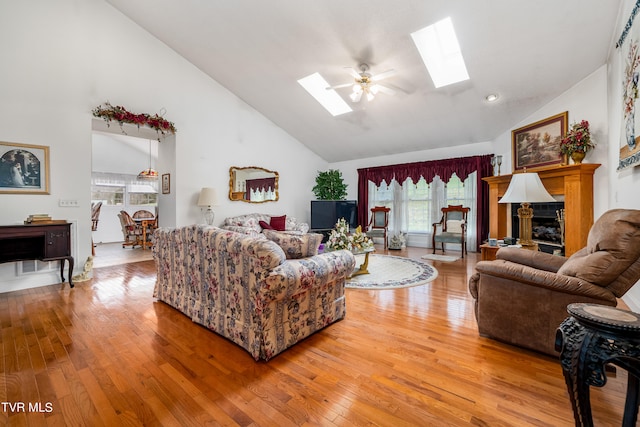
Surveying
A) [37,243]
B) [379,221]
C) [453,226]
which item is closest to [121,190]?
[37,243]

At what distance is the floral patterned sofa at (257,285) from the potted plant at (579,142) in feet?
12.1

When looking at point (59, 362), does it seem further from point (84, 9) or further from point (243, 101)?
point (243, 101)

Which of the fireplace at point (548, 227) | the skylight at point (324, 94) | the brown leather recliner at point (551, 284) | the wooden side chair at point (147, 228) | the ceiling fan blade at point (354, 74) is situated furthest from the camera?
the wooden side chair at point (147, 228)

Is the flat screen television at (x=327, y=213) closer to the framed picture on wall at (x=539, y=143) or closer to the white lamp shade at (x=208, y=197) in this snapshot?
the white lamp shade at (x=208, y=197)

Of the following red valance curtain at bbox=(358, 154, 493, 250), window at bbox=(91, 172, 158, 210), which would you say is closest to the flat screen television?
red valance curtain at bbox=(358, 154, 493, 250)

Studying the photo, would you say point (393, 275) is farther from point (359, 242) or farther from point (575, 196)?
point (575, 196)

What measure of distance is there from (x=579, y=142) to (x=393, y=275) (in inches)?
123

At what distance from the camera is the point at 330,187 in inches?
296

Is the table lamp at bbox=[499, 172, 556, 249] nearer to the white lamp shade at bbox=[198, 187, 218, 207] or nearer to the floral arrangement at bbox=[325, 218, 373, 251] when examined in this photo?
the floral arrangement at bbox=[325, 218, 373, 251]

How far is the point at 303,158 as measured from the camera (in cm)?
765

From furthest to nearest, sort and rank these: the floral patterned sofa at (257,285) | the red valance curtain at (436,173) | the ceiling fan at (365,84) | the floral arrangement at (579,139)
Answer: the red valance curtain at (436,173), the ceiling fan at (365,84), the floral arrangement at (579,139), the floral patterned sofa at (257,285)

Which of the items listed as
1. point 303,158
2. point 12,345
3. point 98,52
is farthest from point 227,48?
point 12,345

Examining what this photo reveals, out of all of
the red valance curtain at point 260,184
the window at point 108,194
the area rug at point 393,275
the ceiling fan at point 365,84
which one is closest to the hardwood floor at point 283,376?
the area rug at point 393,275

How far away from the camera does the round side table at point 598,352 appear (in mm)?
989
